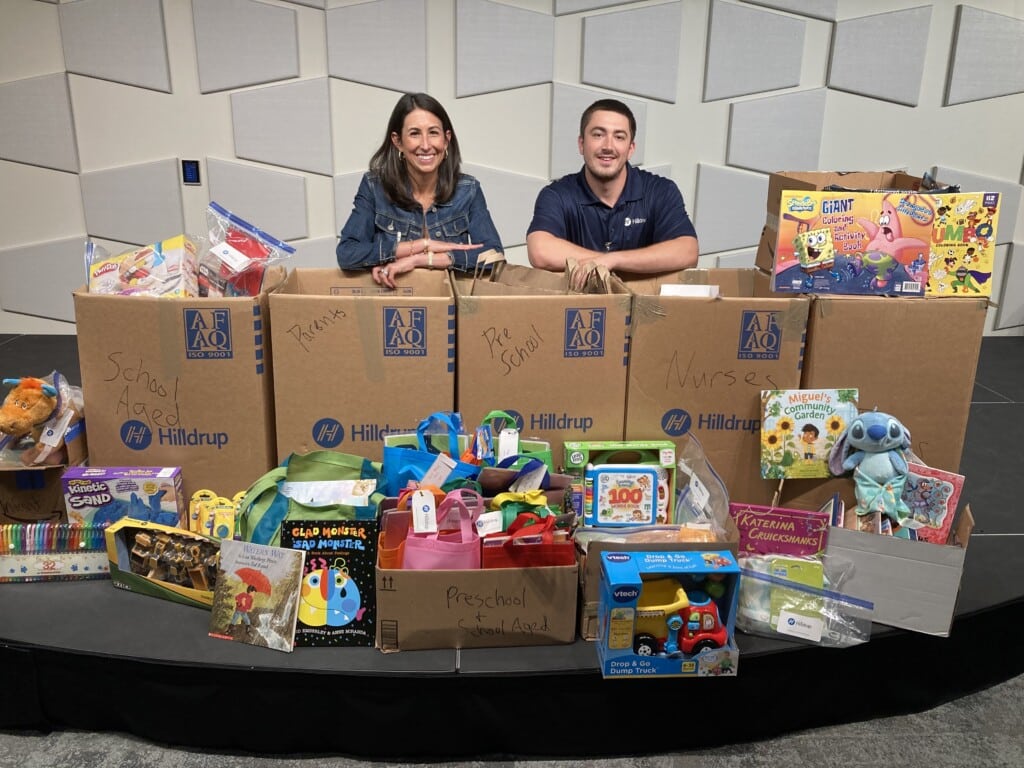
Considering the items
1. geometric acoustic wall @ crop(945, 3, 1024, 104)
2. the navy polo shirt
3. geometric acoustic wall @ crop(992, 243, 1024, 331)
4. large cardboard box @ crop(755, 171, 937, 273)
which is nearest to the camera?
large cardboard box @ crop(755, 171, 937, 273)

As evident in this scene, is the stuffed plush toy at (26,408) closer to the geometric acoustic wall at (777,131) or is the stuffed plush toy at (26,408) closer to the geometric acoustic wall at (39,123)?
the geometric acoustic wall at (39,123)

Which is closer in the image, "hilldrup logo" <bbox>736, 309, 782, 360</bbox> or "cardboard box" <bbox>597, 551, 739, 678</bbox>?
"cardboard box" <bbox>597, 551, 739, 678</bbox>

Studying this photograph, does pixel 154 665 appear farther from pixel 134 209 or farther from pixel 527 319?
pixel 134 209

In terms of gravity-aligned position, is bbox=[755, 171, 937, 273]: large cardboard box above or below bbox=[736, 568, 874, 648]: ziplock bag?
above

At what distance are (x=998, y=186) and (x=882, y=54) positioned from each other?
3.39 feet

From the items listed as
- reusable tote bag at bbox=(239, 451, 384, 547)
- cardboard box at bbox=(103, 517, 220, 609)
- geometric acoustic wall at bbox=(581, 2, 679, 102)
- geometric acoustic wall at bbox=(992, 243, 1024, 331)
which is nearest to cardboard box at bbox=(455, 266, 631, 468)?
reusable tote bag at bbox=(239, 451, 384, 547)

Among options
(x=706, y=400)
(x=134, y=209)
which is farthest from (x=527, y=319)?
(x=134, y=209)

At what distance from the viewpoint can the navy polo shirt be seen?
2.42 meters

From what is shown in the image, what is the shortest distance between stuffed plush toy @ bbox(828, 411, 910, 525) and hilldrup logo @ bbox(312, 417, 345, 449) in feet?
3.98

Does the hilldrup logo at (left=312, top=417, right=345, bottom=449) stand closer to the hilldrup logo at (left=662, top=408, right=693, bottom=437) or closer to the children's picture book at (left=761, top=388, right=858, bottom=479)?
the hilldrup logo at (left=662, top=408, right=693, bottom=437)

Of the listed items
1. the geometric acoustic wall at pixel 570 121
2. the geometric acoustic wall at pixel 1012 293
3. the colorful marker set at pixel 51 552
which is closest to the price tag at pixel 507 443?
the colorful marker set at pixel 51 552

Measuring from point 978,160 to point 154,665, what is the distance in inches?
181

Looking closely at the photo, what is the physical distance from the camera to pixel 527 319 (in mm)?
1845

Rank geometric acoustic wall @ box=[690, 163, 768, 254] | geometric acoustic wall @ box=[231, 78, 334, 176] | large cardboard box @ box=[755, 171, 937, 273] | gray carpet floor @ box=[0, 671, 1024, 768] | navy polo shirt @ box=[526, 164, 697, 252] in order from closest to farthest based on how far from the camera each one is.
A: gray carpet floor @ box=[0, 671, 1024, 768]
large cardboard box @ box=[755, 171, 937, 273]
navy polo shirt @ box=[526, 164, 697, 252]
geometric acoustic wall @ box=[231, 78, 334, 176]
geometric acoustic wall @ box=[690, 163, 768, 254]
